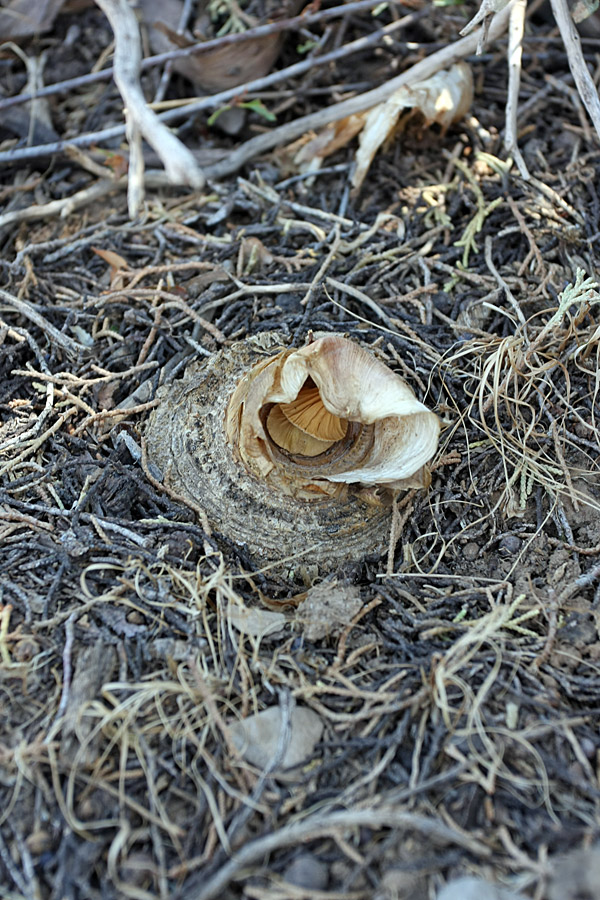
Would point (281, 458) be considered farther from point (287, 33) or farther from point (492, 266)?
point (287, 33)

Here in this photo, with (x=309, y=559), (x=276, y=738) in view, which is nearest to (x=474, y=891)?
(x=276, y=738)

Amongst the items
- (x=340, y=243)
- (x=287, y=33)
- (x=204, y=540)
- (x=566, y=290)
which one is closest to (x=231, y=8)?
(x=287, y=33)

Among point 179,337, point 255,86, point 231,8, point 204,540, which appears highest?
point 231,8

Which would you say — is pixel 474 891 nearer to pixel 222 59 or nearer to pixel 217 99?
pixel 217 99

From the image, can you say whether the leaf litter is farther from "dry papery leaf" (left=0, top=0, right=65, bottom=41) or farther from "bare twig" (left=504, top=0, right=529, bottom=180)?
"dry papery leaf" (left=0, top=0, right=65, bottom=41)

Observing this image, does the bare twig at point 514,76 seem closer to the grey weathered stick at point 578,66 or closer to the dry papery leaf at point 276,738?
the grey weathered stick at point 578,66

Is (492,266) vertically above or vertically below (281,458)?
above

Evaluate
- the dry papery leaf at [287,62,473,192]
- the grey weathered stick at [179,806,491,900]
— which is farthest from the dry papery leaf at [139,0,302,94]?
the grey weathered stick at [179,806,491,900]
